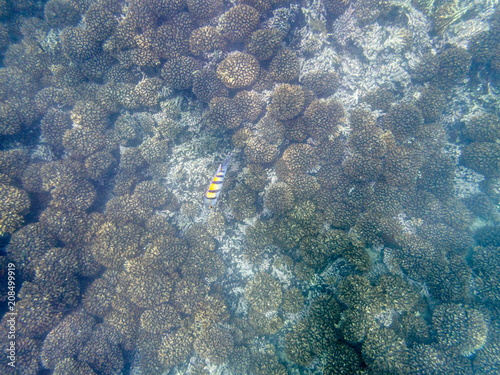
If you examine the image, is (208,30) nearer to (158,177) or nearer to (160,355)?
(158,177)

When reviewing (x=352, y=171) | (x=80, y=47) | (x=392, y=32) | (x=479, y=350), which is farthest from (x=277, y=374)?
(x=80, y=47)

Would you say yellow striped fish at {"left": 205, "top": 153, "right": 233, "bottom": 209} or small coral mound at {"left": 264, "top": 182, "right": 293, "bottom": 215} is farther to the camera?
small coral mound at {"left": 264, "top": 182, "right": 293, "bottom": 215}

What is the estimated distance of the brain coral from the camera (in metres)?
6.05

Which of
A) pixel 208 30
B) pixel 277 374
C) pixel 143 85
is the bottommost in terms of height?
pixel 277 374


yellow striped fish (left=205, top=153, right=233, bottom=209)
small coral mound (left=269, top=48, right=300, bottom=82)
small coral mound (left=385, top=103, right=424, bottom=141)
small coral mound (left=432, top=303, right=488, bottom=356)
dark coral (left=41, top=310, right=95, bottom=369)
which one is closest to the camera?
yellow striped fish (left=205, top=153, right=233, bottom=209)

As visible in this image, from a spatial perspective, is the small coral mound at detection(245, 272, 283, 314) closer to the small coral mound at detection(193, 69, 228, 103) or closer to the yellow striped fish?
the yellow striped fish

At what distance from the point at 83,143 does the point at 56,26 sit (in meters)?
5.04

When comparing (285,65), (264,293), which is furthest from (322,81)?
(264,293)

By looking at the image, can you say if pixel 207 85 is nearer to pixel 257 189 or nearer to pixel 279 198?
pixel 257 189

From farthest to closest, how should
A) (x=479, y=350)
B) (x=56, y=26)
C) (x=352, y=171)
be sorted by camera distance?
(x=56, y=26)
(x=352, y=171)
(x=479, y=350)

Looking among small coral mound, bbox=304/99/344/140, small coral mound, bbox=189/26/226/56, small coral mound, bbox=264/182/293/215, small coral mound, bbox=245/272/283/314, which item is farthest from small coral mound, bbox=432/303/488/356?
small coral mound, bbox=189/26/226/56

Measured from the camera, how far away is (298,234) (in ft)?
18.1

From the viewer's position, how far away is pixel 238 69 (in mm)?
6051

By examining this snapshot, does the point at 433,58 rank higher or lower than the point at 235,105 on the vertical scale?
lower
